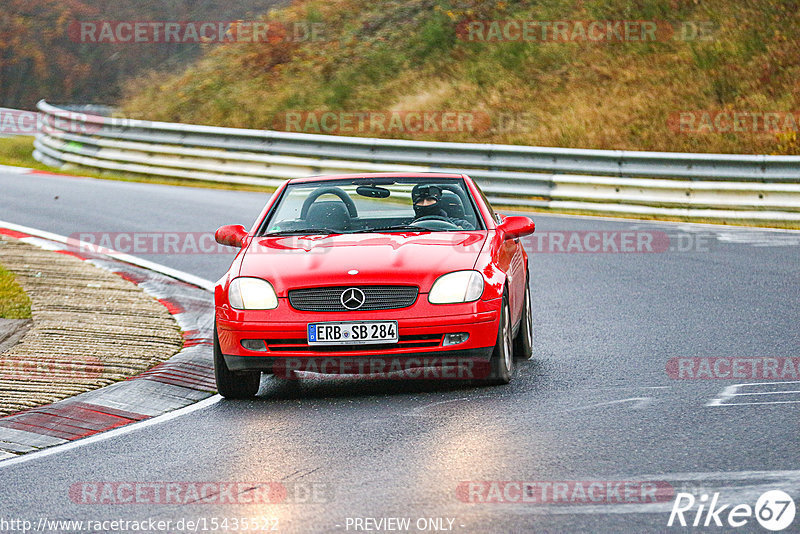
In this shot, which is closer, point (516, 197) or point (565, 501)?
point (565, 501)

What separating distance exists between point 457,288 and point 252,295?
52.1 inches

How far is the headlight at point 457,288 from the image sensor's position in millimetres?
7785

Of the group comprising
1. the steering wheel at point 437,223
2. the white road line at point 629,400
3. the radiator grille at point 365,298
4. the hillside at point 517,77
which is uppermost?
the hillside at point 517,77

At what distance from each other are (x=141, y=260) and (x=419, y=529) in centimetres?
1028

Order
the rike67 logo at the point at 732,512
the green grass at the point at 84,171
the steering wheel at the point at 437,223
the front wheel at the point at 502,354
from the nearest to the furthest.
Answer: the rike67 logo at the point at 732,512 → the front wheel at the point at 502,354 → the steering wheel at the point at 437,223 → the green grass at the point at 84,171

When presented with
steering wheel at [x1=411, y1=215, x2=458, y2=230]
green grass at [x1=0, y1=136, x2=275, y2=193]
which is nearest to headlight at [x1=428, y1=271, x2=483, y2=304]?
steering wheel at [x1=411, y1=215, x2=458, y2=230]

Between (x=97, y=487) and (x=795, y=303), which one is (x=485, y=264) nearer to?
(x=97, y=487)

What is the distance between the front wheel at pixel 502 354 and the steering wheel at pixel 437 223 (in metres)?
0.99

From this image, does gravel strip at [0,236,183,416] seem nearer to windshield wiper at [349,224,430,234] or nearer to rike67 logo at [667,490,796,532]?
windshield wiper at [349,224,430,234]

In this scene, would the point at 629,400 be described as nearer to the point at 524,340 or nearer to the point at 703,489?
the point at 524,340

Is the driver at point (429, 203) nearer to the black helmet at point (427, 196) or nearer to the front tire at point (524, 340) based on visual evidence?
the black helmet at point (427, 196)

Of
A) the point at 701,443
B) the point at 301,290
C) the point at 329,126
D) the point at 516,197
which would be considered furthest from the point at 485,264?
the point at 329,126

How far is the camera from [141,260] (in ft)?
48.2

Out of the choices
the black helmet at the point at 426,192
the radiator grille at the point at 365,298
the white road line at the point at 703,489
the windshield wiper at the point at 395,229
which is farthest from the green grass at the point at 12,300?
the white road line at the point at 703,489
